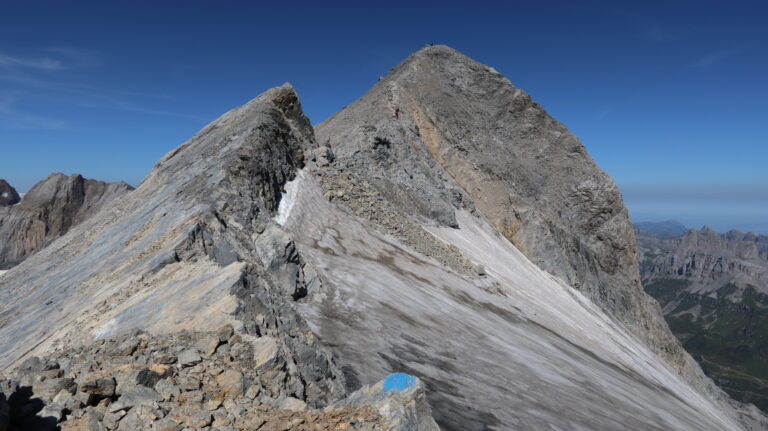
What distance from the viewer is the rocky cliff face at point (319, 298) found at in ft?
26.7

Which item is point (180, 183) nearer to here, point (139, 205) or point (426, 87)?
point (139, 205)

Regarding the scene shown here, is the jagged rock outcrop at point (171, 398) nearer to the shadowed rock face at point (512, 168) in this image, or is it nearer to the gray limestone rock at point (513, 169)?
the gray limestone rock at point (513, 169)

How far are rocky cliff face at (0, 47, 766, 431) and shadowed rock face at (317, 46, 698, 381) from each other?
8.76 metres

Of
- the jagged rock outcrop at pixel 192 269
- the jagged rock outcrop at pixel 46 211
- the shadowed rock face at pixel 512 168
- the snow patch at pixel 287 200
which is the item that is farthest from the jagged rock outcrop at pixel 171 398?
the jagged rock outcrop at pixel 46 211

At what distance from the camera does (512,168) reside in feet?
173

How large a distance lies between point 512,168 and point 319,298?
142 feet

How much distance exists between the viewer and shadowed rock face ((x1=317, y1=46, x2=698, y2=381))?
43469 millimetres

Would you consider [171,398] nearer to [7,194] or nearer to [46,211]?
[46,211]

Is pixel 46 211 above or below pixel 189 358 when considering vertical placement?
below

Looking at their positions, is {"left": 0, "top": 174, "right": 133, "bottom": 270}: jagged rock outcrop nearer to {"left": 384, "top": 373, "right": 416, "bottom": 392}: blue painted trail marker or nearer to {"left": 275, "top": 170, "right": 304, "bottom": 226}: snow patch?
{"left": 275, "top": 170, "right": 304, "bottom": 226}: snow patch

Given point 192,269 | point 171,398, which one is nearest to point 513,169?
point 192,269

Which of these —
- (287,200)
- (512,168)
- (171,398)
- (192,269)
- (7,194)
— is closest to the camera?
(171,398)

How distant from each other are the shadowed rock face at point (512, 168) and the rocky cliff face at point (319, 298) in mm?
8761

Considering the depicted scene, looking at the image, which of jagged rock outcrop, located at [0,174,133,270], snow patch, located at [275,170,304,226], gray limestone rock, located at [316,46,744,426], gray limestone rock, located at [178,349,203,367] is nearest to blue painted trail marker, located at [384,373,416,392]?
gray limestone rock, located at [178,349,203,367]
